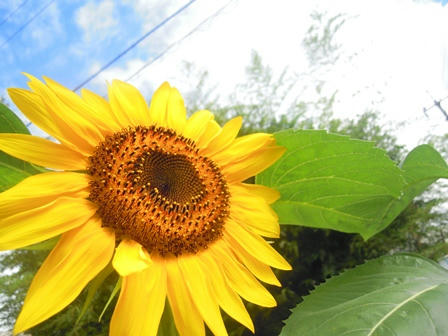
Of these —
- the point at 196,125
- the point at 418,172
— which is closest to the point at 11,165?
the point at 196,125

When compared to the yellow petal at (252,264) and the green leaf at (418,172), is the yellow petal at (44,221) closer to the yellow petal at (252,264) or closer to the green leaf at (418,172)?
the yellow petal at (252,264)

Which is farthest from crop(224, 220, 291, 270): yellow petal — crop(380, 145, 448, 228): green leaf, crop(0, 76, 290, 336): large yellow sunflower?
crop(380, 145, 448, 228): green leaf

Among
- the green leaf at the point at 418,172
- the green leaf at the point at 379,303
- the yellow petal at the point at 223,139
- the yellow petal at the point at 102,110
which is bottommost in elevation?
the green leaf at the point at 379,303

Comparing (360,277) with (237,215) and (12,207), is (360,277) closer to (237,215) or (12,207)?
(237,215)

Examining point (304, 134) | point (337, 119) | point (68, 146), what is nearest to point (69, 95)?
point (68, 146)

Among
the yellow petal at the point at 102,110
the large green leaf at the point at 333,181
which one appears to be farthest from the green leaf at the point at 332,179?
the yellow petal at the point at 102,110

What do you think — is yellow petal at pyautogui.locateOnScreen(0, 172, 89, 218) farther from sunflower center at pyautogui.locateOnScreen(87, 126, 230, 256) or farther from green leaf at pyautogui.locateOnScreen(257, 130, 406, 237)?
green leaf at pyautogui.locateOnScreen(257, 130, 406, 237)

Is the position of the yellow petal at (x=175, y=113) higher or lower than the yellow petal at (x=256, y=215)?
higher

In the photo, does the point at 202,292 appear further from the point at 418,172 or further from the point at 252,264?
the point at 418,172

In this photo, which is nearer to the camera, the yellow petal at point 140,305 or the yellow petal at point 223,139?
the yellow petal at point 140,305
